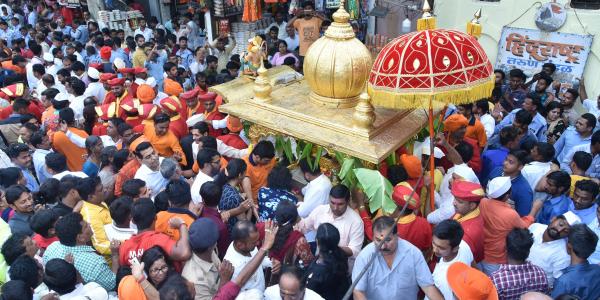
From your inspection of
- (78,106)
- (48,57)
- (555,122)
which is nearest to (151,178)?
(78,106)

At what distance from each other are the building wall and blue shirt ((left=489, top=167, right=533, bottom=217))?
16.0 feet

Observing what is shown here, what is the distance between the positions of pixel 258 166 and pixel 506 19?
6.69m

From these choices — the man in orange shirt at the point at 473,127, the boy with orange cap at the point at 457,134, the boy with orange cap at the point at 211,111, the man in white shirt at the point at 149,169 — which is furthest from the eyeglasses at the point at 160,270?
the man in orange shirt at the point at 473,127

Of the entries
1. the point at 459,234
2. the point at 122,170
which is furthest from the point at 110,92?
the point at 459,234

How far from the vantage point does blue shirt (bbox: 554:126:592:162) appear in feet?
18.5

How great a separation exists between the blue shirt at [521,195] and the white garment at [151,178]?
3.90 m

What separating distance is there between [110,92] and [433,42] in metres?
5.48

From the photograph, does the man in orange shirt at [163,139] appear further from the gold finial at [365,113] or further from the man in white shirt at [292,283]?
the man in white shirt at [292,283]

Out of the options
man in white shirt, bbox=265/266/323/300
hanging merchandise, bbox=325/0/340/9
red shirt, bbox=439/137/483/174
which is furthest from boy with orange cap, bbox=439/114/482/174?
hanging merchandise, bbox=325/0/340/9

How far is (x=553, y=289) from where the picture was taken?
3.48 m

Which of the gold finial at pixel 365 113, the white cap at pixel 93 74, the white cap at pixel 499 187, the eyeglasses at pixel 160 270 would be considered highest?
the gold finial at pixel 365 113

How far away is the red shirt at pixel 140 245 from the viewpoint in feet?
11.5

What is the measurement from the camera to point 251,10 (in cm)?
1088

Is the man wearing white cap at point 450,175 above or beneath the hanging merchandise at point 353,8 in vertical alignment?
beneath
